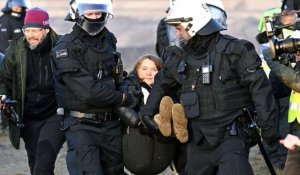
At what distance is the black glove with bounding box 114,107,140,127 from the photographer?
7477 mm

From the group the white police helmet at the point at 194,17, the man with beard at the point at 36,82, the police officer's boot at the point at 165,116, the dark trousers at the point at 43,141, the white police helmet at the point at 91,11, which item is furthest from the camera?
the man with beard at the point at 36,82

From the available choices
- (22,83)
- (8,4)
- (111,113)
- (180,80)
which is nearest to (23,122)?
(22,83)

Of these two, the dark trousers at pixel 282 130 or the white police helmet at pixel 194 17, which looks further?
the dark trousers at pixel 282 130

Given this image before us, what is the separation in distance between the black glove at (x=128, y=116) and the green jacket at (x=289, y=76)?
4.05ft

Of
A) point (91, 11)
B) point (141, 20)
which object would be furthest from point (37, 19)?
point (141, 20)

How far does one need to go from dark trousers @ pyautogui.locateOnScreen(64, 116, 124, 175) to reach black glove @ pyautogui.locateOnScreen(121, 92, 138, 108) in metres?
0.18

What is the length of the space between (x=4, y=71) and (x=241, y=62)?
8.34 feet

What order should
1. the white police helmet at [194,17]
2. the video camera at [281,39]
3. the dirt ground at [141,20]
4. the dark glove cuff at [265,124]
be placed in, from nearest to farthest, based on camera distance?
the video camera at [281,39], the dark glove cuff at [265,124], the white police helmet at [194,17], the dirt ground at [141,20]

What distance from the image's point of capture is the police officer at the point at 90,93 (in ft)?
23.9

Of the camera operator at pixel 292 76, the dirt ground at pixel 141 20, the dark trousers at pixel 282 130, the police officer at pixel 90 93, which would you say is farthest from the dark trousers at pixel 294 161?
the dirt ground at pixel 141 20

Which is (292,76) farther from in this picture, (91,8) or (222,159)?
(91,8)

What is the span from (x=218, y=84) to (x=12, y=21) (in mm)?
7728

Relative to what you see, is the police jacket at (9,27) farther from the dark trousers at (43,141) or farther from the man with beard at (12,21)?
the dark trousers at (43,141)

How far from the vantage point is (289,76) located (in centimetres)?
674
